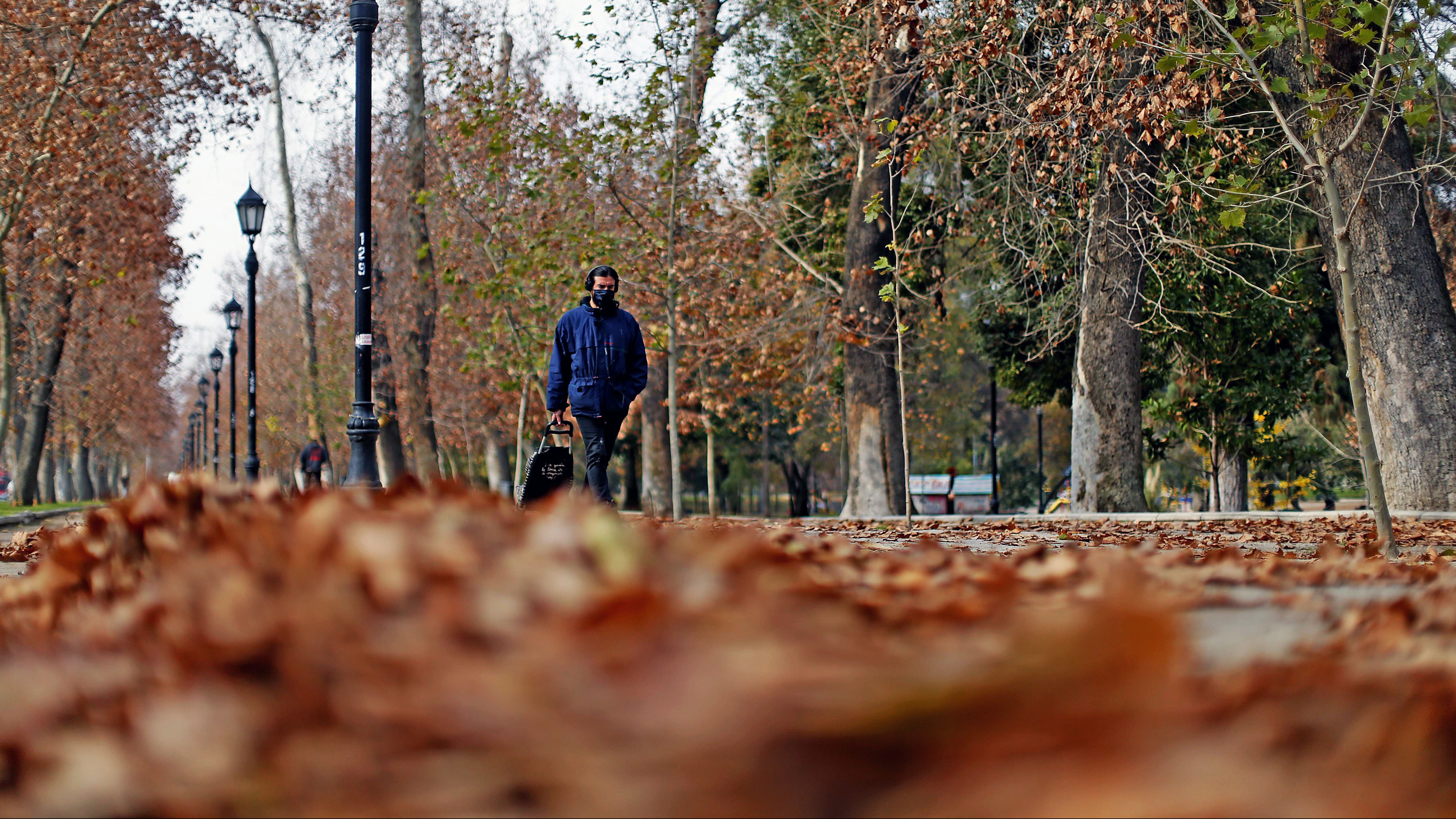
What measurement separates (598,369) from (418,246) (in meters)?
17.0

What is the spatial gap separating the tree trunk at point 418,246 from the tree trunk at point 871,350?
9326mm

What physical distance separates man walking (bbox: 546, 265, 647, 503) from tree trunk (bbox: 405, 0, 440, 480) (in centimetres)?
1390

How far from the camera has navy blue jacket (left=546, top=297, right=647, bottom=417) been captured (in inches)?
368

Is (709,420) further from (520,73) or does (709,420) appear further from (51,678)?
(51,678)

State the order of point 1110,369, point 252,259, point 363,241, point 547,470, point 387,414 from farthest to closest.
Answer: point 387,414 < point 252,259 < point 1110,369 < point 363,241 < point 547,470

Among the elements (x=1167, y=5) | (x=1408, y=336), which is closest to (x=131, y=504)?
(x=1167, y=5)

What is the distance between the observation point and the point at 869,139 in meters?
14.8

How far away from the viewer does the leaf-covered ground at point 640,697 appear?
1015mm

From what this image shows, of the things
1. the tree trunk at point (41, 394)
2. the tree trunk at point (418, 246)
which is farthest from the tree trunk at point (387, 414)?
the tree trunk at point (41, 394)

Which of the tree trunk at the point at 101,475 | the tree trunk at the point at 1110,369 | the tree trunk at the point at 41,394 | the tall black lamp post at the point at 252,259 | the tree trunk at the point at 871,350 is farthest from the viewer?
the tree trunk at the point at 101,475

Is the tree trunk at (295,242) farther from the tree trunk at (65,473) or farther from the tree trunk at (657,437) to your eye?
the tree trunk at (65,473)

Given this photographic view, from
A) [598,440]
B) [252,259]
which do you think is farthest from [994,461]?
[598,440]

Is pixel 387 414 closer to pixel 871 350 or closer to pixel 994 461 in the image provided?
pixel 871 350

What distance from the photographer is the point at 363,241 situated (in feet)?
42.7
